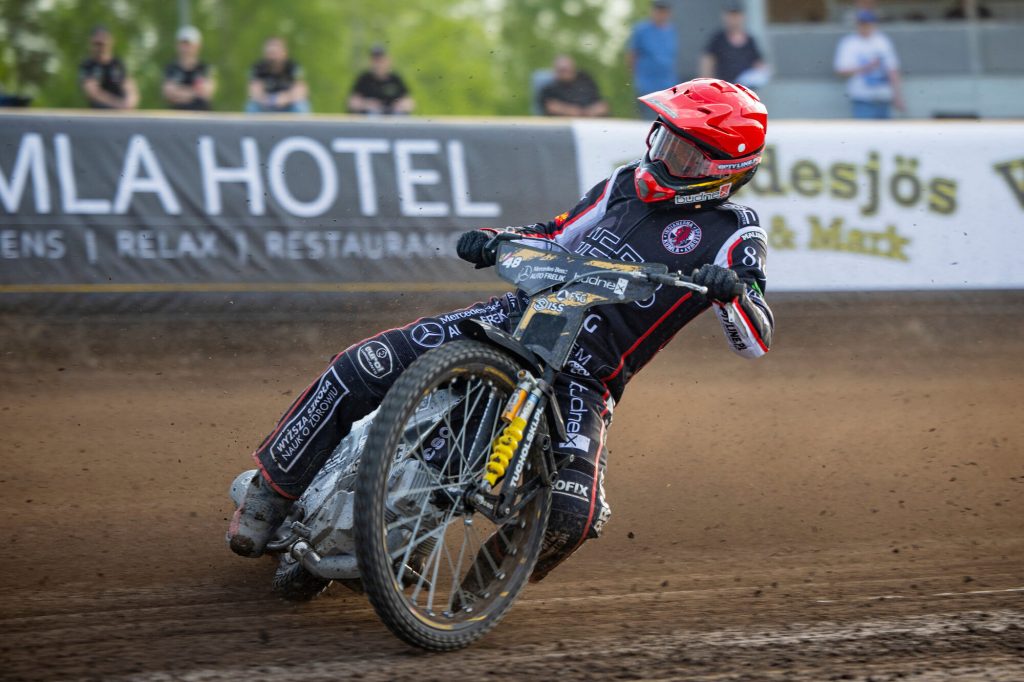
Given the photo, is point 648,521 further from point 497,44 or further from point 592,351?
point 497,44

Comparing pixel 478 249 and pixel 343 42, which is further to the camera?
pixel 343 42

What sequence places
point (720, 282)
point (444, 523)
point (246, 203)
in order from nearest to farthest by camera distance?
point (720, 282) → point (444, 523) → point (246, 203)

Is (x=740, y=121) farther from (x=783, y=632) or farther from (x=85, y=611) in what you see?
(x=85, y=611)

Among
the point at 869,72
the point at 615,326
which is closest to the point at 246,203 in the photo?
the point at 615,326

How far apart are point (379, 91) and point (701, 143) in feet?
26.7

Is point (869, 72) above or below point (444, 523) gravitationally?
below

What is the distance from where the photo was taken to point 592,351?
4.35 meters

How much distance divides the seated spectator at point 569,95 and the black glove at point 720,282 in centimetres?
824

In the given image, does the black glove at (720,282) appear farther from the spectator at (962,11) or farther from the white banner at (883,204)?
the spectator at (962,11)

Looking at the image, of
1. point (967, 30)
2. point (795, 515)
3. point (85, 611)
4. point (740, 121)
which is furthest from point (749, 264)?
point (967, 30)

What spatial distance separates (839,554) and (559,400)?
1834 millimetres

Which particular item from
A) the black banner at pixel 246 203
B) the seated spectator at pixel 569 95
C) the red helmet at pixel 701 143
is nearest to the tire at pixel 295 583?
the red helmet at pixel 701 143

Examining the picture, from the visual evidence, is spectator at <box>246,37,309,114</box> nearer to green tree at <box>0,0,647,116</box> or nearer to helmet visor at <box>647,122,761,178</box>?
helmet visor at <box>647,122,761,178</box>

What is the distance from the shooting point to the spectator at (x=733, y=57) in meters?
12.3
